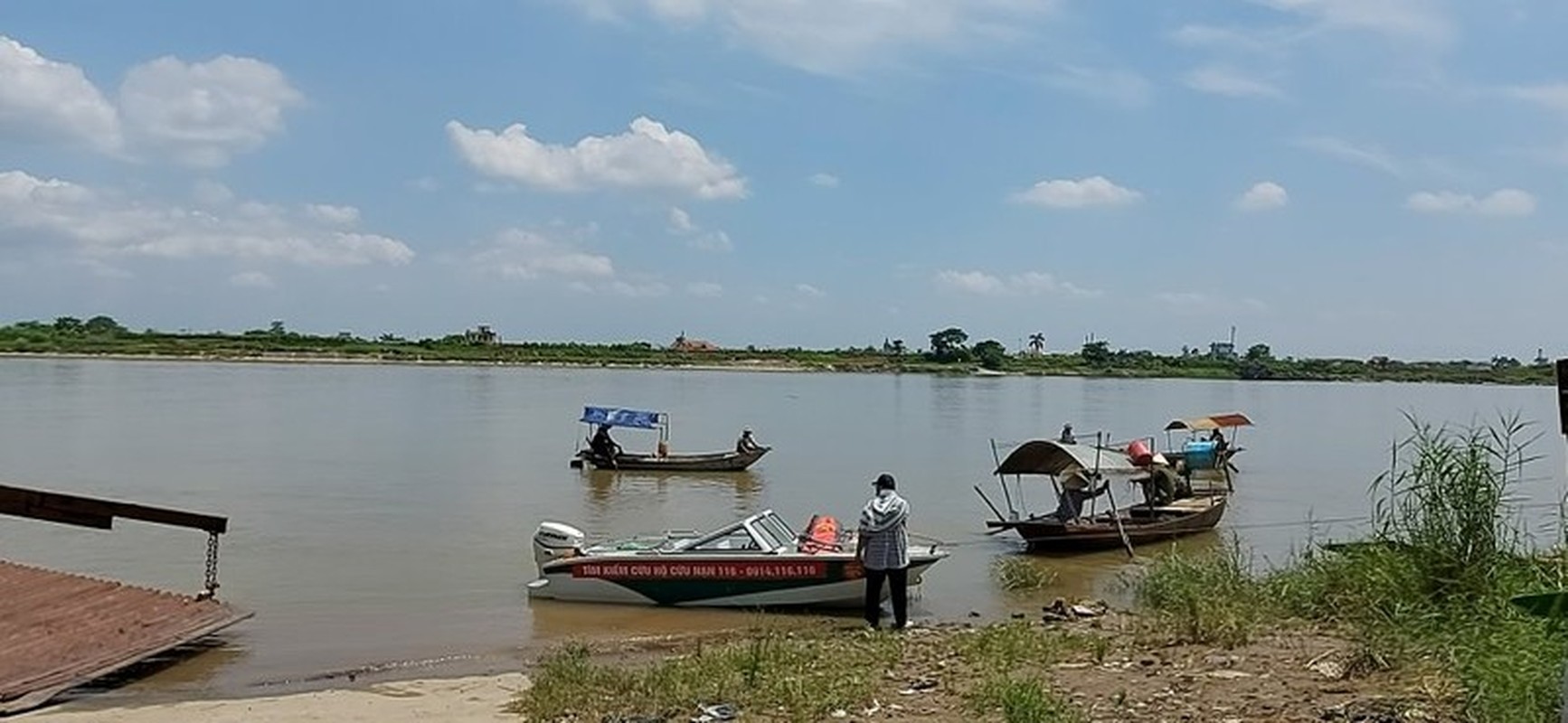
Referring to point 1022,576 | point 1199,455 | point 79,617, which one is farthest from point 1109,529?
point 79,617

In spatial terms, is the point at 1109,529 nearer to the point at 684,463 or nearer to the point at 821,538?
the point at 821,538

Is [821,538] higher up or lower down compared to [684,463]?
higher up

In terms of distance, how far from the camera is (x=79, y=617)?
1352 cm

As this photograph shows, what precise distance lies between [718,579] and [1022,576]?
5.41 metres

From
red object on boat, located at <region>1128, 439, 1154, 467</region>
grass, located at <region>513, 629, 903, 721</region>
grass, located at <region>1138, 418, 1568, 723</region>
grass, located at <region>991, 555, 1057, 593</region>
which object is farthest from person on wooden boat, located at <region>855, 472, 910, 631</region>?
red object on boat, located at <region>1128, 439, 1154, 467</region>

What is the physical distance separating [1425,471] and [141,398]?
68.4 meters

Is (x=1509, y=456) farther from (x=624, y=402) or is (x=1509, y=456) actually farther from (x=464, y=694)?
(x=624, y=402)

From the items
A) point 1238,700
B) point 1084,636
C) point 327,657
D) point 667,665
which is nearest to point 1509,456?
point 1084,636

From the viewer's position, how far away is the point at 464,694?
476 inches

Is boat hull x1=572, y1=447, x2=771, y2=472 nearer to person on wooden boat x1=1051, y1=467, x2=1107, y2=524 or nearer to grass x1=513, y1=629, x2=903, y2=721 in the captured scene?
person on wooden boat x1=1051, y1=467, x2=1107, y2=524

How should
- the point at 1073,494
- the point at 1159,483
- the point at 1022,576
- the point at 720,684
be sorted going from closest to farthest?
the point at 720,684
the point at 1022,576
the point at 1073,494
the point at 1159,483

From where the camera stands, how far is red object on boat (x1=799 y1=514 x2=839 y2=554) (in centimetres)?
1756

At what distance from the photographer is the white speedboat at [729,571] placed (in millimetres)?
17219

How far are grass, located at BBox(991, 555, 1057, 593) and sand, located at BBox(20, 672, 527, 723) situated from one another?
957 cm
